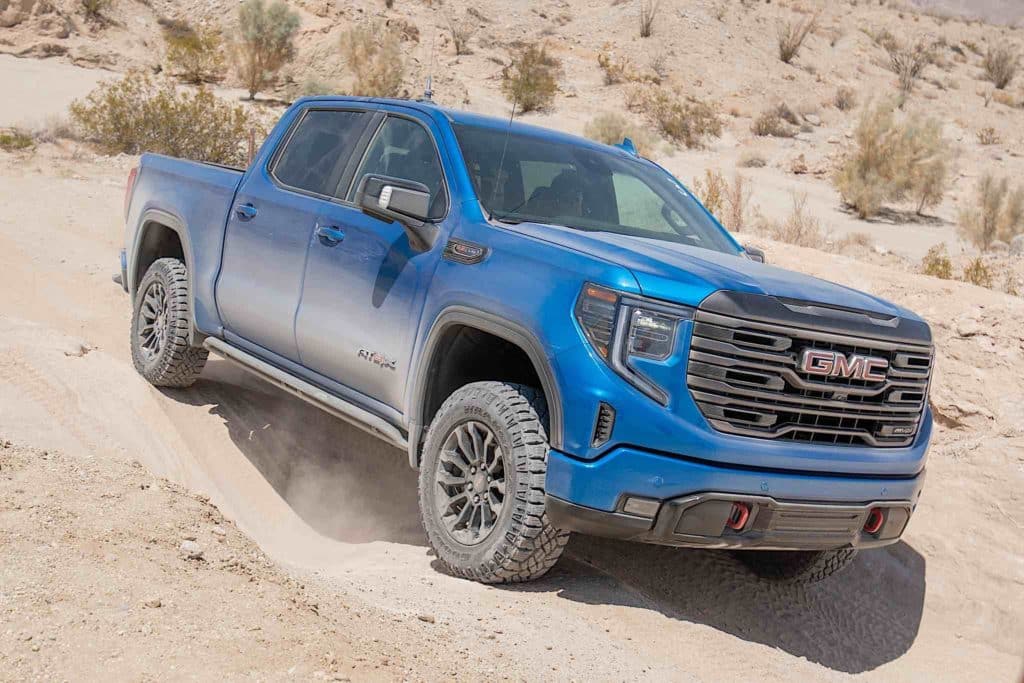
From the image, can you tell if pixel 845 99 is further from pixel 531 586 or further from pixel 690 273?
pixel 531 586

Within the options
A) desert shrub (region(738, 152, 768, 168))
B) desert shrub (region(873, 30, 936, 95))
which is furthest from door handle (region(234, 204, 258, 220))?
desert shrub (region(873, 30, 936, 95))

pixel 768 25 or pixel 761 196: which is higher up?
pixel 768 25

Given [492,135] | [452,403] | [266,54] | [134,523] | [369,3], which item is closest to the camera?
[134,523]

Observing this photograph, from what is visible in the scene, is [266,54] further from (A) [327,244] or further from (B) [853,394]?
(B) [853,394]

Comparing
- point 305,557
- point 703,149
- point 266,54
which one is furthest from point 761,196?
point 305,557

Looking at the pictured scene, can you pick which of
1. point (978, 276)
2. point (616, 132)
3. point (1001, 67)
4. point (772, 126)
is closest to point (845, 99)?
point (772, 126)

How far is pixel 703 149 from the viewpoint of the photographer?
25562 millimetres

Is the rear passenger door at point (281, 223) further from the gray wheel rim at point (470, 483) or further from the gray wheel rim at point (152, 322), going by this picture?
the gray wheel rim at point (470, 483)

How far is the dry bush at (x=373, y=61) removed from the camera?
2456cm

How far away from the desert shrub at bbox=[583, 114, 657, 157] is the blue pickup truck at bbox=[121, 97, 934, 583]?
1753 centimetres

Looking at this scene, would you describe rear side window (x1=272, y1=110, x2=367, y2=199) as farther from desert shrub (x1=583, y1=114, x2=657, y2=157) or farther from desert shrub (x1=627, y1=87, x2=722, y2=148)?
desert shrub (x1=627, y1=87, x2=722, y2=148)

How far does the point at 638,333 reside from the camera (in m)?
4.08

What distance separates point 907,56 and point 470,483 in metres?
39.2

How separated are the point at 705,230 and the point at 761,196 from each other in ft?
49.1
